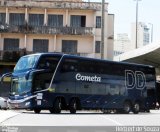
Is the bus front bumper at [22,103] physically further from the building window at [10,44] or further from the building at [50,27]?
the building window at [10,44]

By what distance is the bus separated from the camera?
21869 millimetres

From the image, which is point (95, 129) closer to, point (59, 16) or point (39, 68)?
point (39, 68)

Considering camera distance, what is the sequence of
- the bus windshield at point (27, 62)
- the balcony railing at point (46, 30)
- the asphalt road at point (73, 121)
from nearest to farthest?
the asphalt road at point (73, 121) < the bus windshield at point (27, 62) < the balcony railing at point (46, 30)

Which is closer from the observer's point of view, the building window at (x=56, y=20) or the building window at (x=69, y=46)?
the building window at (x=69, y=46)

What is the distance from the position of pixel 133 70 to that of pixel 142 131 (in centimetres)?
2317

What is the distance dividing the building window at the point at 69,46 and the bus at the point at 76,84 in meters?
22.5

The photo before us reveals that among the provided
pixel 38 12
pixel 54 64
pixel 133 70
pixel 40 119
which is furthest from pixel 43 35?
pixel 40 119

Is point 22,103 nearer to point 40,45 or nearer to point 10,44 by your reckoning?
point 40,45

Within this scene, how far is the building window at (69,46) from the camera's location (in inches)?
1934

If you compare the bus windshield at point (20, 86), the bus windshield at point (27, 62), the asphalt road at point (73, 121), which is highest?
the asphalt road at point (73, 121)

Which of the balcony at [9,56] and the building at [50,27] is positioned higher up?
the building at [50,27]

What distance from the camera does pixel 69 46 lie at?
49.1 m

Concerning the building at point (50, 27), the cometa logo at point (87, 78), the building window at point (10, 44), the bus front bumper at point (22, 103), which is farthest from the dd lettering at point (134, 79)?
the building window at point (10, 44)

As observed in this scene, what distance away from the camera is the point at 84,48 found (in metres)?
49.2
